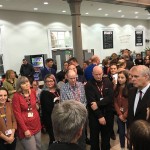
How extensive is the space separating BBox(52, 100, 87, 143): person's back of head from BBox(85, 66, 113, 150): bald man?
1736 mm

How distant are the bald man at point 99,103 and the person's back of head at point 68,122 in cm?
174

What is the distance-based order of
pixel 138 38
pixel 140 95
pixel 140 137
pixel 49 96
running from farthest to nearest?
1. pixel 138 38
2. pixel 49 96
3. pixel 140 95
4. pixel 140 137

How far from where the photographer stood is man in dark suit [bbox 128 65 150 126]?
7.75 feet

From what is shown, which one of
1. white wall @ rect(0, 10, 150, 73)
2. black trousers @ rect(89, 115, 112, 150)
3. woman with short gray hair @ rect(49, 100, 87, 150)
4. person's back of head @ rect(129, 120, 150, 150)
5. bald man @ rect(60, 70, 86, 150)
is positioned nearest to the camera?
person's back of head @ rect(129, 120, 150, 150)

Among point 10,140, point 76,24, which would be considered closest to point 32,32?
point 76,24

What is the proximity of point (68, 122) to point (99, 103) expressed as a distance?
185 cm

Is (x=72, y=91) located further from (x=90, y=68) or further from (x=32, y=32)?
(x=32, y=32)

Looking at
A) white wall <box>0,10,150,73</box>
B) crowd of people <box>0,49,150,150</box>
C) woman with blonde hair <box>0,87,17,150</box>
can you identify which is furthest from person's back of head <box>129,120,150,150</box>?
white wall <box>0,10,150,73</box>

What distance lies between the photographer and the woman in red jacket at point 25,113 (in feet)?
9.62

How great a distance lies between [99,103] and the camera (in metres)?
3.21

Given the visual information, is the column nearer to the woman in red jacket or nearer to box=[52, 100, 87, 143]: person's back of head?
the woman in red jacket

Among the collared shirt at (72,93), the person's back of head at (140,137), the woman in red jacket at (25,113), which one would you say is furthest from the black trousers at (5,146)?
the person's back of head at (140,137)

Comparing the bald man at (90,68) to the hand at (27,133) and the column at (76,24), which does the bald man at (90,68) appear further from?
the column at (76,24)

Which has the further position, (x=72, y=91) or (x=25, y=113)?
(x=72, y=91)
